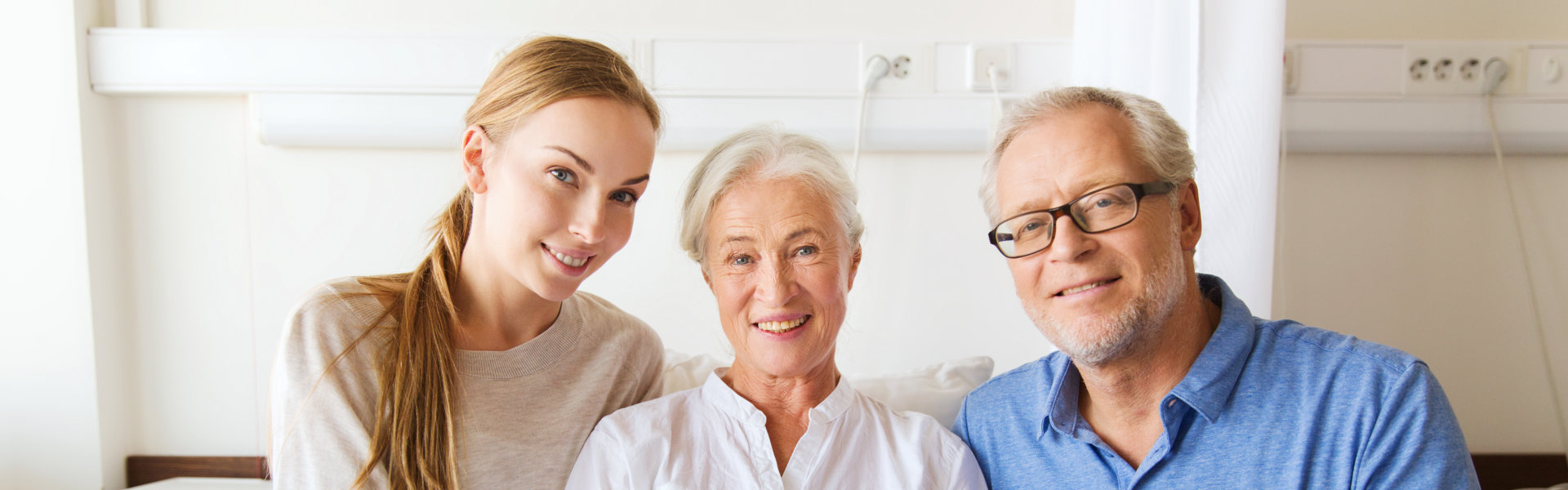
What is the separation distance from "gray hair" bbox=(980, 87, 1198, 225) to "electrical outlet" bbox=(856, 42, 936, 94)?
0.75 meters

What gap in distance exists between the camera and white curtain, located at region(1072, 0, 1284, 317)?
1.49 m

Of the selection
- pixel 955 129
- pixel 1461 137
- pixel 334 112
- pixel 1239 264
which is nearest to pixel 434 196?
pixel 334 112

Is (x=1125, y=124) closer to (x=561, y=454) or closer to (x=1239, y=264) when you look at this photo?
(x=1239, y=264)

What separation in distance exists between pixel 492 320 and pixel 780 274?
0.45 meters

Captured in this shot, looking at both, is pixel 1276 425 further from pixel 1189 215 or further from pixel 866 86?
pixel 866 86

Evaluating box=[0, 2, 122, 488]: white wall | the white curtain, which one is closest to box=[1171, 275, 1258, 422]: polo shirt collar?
the white curtain

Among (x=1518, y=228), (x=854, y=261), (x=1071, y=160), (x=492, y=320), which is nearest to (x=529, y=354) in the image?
(x=492, y=320)

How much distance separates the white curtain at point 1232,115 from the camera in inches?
58.7

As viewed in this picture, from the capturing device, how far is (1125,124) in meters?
1.12

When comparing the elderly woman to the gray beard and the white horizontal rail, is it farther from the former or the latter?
the white horizontal rail

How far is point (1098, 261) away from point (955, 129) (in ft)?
2.95

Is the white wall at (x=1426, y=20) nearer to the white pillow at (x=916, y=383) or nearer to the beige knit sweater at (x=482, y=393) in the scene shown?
the white pillow at (x=916, y=383)

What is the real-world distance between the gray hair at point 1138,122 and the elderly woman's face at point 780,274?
10.3 inches

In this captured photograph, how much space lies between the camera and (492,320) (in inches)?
50.4
